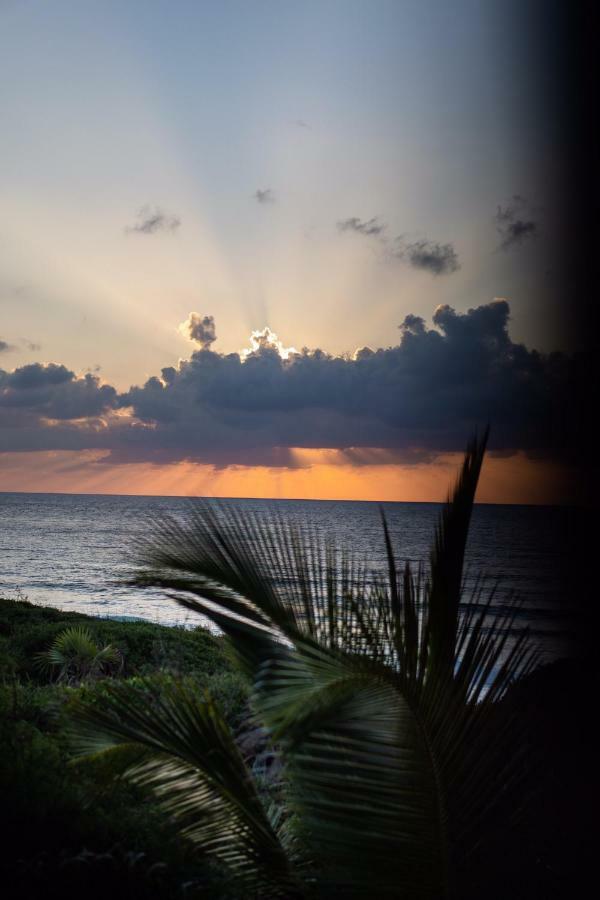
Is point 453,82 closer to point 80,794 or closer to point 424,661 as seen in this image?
point 424,661

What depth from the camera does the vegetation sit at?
9.36ft

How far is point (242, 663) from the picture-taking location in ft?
11.6

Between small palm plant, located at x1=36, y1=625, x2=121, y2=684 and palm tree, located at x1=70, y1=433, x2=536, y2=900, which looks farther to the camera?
small palm plant, located at x1=36, y1=625, x2=121, y2=684

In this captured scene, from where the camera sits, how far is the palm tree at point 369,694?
285 cm

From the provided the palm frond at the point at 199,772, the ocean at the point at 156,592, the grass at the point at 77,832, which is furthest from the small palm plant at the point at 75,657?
the palm frond at the point at 199,772

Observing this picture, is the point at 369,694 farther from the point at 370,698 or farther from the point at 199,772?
the point at 199,772

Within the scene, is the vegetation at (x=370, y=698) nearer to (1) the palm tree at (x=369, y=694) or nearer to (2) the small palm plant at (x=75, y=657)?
(1) the palm tree at (x=369, y=694)

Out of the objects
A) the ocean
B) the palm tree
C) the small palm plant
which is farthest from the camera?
the small palm plant

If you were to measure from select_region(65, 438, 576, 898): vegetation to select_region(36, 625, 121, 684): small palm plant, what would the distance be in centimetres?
642

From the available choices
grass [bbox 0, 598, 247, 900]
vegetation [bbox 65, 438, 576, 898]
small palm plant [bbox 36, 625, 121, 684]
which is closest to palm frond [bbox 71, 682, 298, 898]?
vegetation [bbox 65, 438, 576, 898]

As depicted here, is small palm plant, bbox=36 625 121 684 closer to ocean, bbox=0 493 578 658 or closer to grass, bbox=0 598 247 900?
ocean, bbox=0 493 578 658

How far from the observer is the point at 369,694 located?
2729 mm

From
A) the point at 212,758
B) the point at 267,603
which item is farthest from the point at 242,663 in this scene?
the point at 267,603

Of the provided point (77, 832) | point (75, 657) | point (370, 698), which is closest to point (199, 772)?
point (77, 832)
